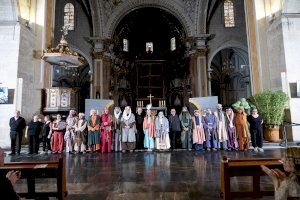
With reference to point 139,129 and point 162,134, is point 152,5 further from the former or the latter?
point 162,134

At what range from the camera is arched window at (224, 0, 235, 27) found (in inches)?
779

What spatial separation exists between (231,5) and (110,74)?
35.3ft

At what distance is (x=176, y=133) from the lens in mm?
10047

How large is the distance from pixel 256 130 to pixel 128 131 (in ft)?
14.4

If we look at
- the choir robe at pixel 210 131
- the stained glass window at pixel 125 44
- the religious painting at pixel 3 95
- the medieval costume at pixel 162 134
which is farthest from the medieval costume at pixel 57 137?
the stained glass window at pixel 125 44

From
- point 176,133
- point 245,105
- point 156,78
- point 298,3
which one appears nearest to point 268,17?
point 298,3

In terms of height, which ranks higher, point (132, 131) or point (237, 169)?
point (132, 131)

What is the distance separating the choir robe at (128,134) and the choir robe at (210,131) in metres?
2.59

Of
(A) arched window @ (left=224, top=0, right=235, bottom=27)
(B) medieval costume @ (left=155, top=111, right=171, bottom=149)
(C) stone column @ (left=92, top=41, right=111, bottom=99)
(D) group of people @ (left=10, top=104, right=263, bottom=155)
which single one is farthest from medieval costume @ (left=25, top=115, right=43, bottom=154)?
(A) arched window @ (left=224, top=0, right=235, bottom=27)

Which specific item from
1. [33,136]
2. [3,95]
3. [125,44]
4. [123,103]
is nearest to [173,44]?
[125,44]

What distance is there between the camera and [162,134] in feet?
30.5

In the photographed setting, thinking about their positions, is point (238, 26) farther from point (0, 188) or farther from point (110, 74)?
point (0, 188)

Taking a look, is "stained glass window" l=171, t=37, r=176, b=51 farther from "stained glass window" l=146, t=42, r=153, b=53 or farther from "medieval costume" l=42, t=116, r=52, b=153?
"medieval costume" l=42, t=116, r=52, b=153

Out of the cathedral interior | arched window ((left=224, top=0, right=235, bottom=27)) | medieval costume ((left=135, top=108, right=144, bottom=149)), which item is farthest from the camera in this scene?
arched window ((left=224, top=0, right=235, bottom=27))
